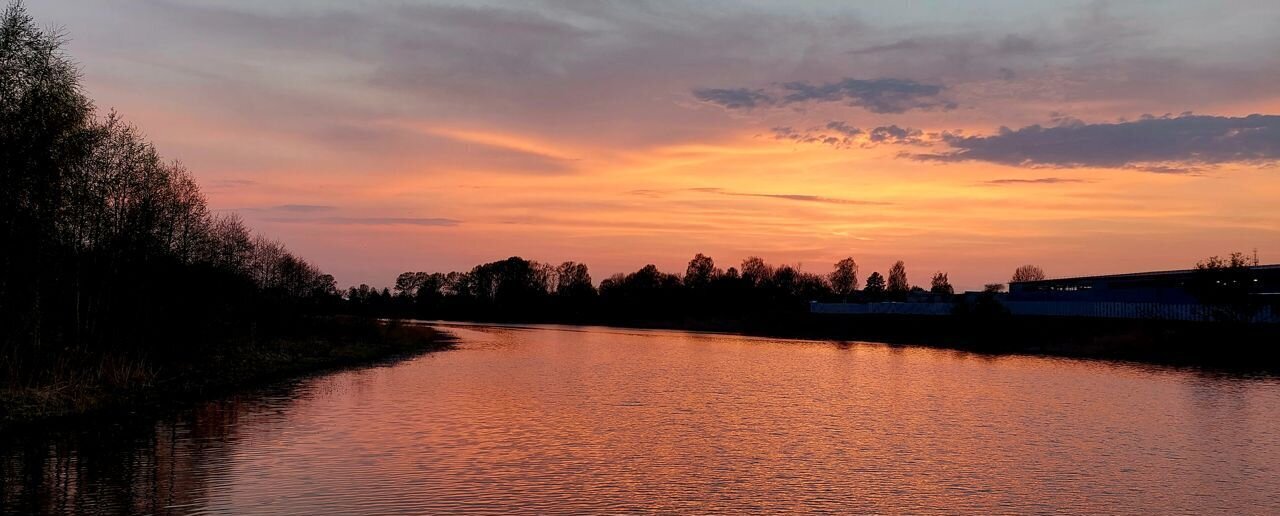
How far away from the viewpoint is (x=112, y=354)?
34781 mm

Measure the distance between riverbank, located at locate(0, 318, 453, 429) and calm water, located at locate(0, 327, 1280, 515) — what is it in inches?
82.0

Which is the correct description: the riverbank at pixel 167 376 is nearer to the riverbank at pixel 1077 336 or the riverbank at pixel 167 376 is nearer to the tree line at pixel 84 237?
the tree line at pixel 84 237

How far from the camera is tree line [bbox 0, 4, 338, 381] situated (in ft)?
91.6

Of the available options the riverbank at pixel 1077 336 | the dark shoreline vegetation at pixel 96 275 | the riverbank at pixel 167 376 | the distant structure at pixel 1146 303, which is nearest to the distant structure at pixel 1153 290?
the distant structure at pixel 1146 303

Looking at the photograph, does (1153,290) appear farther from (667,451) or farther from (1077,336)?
(667,451)

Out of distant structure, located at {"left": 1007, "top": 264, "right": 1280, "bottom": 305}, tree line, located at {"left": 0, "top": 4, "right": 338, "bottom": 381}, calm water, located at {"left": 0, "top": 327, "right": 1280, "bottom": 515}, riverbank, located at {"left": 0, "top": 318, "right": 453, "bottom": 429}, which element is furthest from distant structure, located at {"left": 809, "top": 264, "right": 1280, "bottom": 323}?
tree line, located at {"left": 0, "top": 4, "right": 338, "bottom": 381}

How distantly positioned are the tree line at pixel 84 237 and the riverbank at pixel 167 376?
42.9 inches

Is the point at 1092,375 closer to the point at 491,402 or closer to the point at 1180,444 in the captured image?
the point at 1180,444

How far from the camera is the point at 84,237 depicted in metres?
35.8

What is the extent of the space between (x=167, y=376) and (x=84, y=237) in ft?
20.5

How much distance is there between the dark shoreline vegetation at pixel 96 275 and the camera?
91.0 feet

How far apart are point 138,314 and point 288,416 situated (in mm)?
13746

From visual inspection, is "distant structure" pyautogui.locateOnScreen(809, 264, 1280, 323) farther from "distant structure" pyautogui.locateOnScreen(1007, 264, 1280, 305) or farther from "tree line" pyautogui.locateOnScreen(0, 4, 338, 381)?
"tree line" pyautogui.locateOnScreen(0, 4, 338, 381)

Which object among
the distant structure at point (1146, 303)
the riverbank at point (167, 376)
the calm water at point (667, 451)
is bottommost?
the calm water at point (667, 451)
